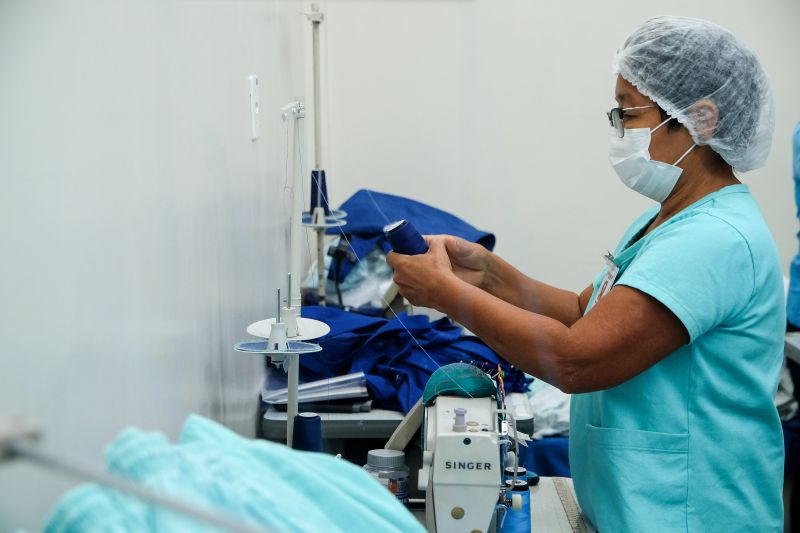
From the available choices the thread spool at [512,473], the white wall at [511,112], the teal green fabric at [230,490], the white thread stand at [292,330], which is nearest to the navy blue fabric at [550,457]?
the thread spool at [512,473]

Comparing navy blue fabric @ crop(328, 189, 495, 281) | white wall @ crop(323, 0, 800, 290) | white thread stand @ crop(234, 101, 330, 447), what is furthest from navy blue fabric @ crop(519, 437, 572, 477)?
white wall @ crop(323, 0, 800, 290)

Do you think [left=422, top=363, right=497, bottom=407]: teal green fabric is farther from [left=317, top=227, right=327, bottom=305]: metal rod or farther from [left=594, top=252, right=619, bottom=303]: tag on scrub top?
[left=317, top=227, right=327, bottom=305]: metal rod

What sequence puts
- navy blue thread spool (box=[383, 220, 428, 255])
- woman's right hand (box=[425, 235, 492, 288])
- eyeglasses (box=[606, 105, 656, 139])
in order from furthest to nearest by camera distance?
woman's right hand (box=[425, 235, 492, 288])
eyeglasses (box=[606, 105, 656, 139])
navy blue thread spool (box=[383, 220, 428, 255])

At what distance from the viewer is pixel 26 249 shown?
2.57 ft

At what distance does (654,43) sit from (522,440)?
27.4 inches

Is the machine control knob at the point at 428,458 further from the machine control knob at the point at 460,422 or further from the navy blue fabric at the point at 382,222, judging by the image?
the navy blue fabric at the point at 382,222

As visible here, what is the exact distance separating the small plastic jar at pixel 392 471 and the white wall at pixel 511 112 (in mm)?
2178

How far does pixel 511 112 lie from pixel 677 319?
234cm

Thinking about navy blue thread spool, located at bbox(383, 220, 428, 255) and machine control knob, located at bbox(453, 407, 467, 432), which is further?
navy blue thread spool, located at bbox(383, 220, 428, 255)

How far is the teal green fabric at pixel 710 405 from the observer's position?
1.44 m

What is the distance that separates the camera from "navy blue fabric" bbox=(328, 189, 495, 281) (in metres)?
2.71

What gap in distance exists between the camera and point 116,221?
1008 mm

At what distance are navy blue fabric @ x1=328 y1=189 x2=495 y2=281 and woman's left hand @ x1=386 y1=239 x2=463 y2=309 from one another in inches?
42.8

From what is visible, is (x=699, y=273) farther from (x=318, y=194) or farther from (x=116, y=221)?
(x=318, y=194)
